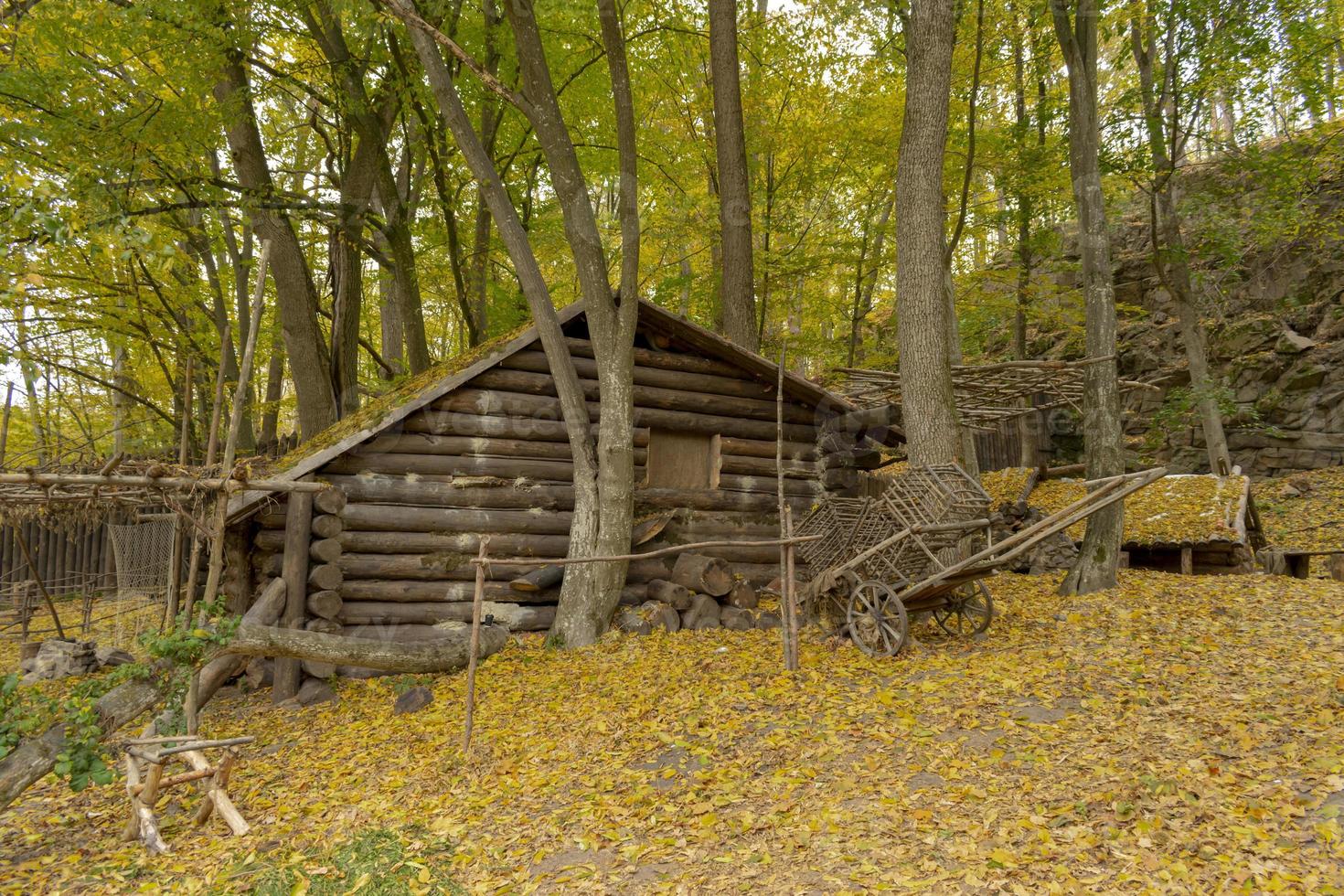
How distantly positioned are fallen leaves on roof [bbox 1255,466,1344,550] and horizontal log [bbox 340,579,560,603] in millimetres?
13799

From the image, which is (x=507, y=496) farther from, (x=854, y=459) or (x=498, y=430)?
(x=854, y=459)

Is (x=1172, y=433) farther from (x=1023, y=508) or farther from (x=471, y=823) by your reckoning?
(x=471, y=823)

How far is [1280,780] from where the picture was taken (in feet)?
14.7

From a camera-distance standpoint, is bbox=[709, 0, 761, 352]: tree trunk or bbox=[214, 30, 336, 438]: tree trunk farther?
bbox=[709, 0, 761, 352]: tree trunk

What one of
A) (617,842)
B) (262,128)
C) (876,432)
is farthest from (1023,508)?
(262,128)

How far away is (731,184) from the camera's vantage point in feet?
41.7

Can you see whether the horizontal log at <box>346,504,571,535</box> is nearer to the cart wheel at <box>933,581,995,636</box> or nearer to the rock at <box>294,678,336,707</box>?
the rock at <box>294,678,336,707</box>

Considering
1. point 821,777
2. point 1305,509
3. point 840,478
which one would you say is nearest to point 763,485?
point 840,478

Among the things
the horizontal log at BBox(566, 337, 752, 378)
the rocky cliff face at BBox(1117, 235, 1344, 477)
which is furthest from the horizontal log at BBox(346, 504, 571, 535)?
the rocky cliff face at BBox(1117, 235, 1344, 477)

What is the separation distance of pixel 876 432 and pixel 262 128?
17279 mm

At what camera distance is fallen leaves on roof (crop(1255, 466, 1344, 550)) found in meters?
14.5

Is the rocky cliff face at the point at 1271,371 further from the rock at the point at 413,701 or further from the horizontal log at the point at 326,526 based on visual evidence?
the horizontal log at the point at 326,526

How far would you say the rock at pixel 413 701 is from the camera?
25.8ft

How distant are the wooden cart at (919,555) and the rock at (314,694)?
5594 millimetres
